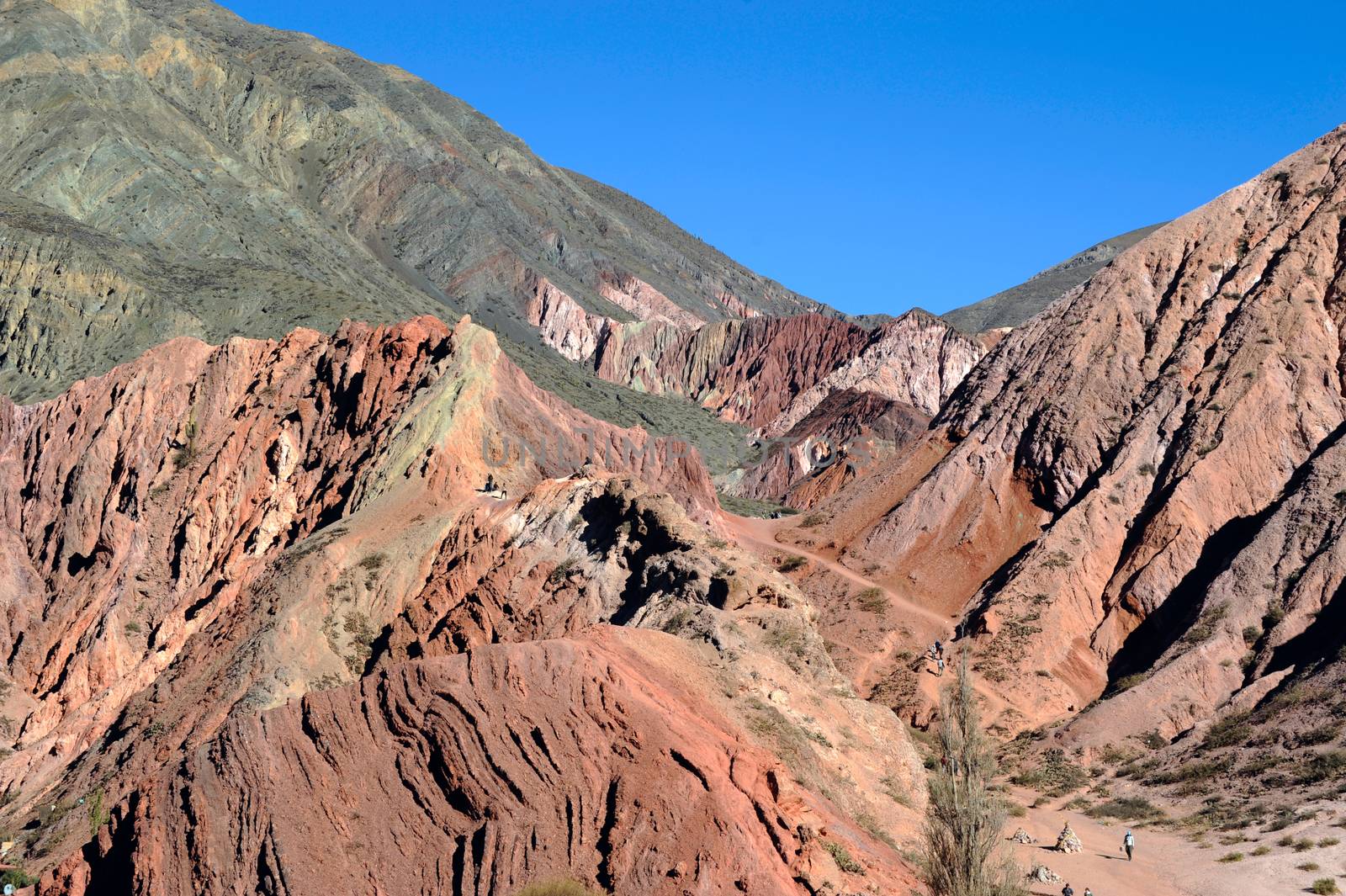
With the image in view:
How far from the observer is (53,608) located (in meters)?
63.6

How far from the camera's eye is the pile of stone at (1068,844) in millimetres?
38656

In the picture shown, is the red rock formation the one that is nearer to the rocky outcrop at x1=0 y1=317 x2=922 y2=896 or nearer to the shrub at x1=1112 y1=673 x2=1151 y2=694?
the rocky outcrop at x1=0 y1=317 x2=922 y2=896

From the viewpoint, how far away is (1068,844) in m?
38.8

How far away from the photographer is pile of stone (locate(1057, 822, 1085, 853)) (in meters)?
38.7

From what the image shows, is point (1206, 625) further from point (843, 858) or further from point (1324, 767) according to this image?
point (843, 858)

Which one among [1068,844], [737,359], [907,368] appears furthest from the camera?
[737,359]

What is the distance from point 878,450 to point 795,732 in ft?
252

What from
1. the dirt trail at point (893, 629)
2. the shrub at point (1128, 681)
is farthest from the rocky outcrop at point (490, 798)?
the dirt trail at point (893, 629)

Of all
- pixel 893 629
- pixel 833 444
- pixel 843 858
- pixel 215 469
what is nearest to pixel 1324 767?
pixel 843 858

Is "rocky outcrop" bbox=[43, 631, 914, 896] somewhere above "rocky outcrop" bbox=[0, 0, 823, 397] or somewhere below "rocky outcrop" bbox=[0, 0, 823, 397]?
below

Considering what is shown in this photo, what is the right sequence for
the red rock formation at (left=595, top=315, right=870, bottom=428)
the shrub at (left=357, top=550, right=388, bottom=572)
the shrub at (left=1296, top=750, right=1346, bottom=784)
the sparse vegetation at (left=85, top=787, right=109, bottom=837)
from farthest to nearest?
the red rock formation at (left=595, top=315, right=870, bottom=428)
the shrub at (left=357, top=550, right=388, bottom=572)
the sparse vegetation at (left=85, top=787, right=109, bottom=837)
the shrub at (left=1296, top=750, right=1346, bottom=784)

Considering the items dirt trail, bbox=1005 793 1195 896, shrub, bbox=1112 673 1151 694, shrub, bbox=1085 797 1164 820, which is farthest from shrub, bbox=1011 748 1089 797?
shrub, bbox=1112 673 1151 694

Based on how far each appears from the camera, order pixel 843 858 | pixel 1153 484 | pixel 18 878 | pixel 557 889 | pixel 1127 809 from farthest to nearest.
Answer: pixel 1153 484 → pixel 1127 809 → pixel 18 878 → pixel 843 858 → pixel 557 889

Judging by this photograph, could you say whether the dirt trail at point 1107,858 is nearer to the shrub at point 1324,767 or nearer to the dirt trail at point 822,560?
the shrub at point 1324,767
